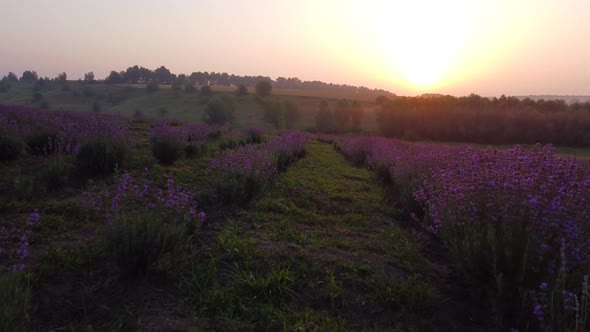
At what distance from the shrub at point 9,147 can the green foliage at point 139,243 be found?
194 inches

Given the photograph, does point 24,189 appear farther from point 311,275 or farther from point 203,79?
point 203,79

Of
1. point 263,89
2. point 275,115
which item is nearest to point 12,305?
point 275,115

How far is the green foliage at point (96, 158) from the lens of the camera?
6.45 metres

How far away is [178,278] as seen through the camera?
3250 mm

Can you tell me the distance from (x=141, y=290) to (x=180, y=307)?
421mm

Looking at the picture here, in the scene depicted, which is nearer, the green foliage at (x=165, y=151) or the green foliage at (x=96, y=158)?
the green foliage at (x=96, y=158)

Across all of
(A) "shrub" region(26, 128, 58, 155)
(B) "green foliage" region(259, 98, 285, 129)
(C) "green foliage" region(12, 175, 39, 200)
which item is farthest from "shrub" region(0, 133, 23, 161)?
(B) "green foliage" region(259, 98, 285, 129)

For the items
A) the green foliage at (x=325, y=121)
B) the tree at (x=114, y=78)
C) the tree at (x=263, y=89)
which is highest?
the tree at (x=114, y=78)

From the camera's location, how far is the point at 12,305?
229cm

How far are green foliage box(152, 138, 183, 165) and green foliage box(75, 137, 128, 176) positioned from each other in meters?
1.63

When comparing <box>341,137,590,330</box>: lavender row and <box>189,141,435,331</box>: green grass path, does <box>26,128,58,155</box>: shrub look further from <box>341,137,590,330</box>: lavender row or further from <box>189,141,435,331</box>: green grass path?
<box>341,137,590,330</box>: lavender row

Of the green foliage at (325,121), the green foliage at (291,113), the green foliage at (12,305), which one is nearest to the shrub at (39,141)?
the green foliage at (12,305)

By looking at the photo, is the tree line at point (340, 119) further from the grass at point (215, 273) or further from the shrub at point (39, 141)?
the grass at point (215, 273)

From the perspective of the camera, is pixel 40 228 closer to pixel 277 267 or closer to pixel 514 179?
pixel 277 267
